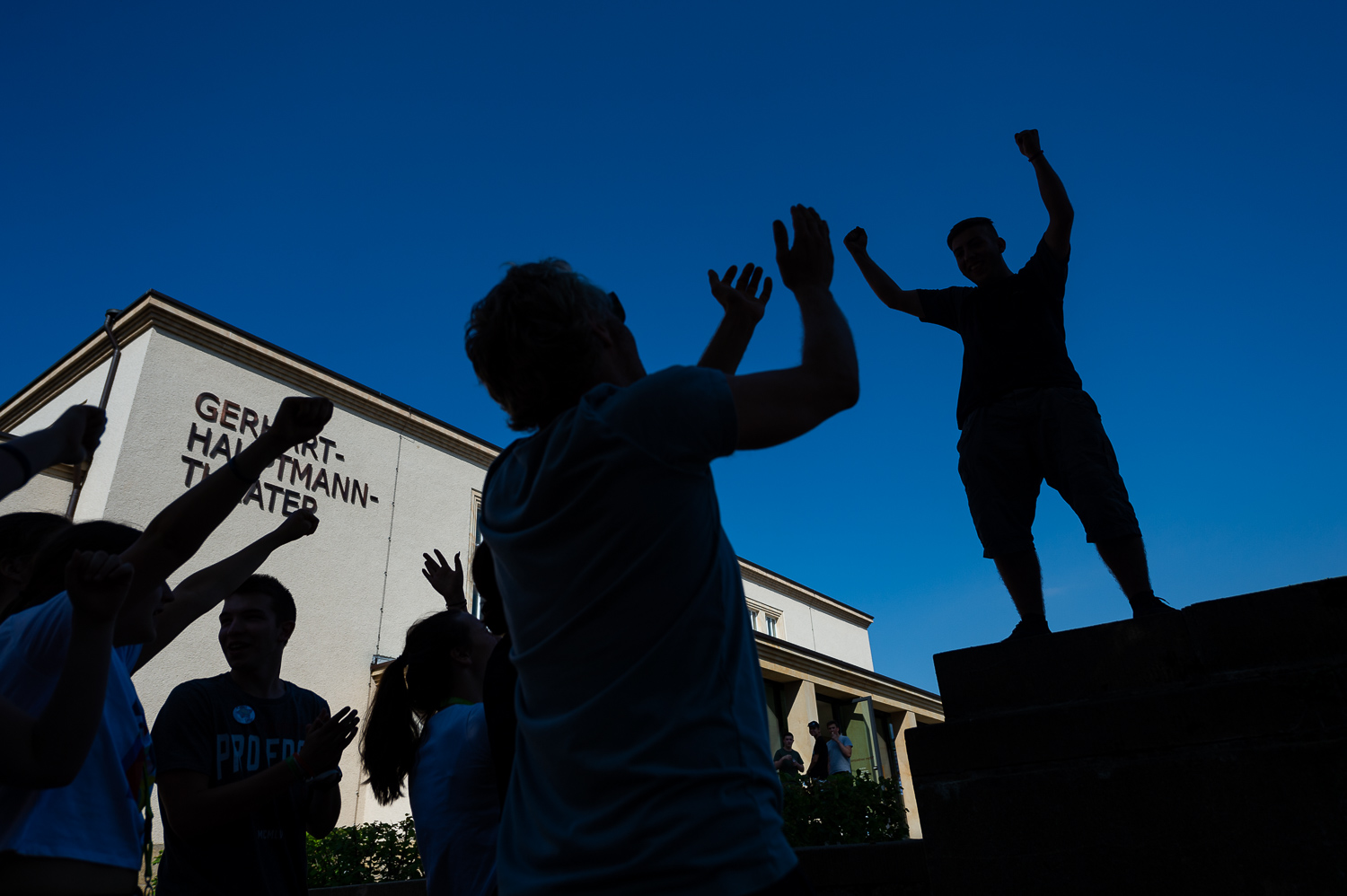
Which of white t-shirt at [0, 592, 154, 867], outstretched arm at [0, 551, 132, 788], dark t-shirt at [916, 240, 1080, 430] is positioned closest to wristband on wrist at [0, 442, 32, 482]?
white t-shirt at [0, 592, 154, 867]

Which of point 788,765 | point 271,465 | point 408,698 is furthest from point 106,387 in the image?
point 408,698

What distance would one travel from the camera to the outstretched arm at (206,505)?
1.95m

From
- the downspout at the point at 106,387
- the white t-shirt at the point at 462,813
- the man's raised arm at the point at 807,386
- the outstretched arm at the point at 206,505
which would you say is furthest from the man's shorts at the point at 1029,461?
the downspout at the point at 106,387

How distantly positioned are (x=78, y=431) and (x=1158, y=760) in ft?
11.5

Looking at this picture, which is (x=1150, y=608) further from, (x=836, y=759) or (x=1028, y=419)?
(x=836, y=759)

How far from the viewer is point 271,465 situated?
14.1 metres

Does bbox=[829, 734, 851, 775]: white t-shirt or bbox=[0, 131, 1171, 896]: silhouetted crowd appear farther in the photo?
bbox=[829, 734, 851, 775]: white t-shirt

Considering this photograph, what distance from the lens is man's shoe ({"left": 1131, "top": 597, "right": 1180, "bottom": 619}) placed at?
321cm

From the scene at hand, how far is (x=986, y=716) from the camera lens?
3.29m

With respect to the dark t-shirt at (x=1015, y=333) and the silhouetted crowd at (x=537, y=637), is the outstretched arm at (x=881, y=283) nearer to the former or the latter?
the dark t-shirt at (x=1015, y=333)

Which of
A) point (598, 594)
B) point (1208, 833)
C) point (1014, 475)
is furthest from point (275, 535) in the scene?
point (1208, 833)

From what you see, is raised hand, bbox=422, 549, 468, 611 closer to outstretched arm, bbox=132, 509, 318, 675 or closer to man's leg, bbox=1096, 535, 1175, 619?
outstretched arm, bbox=132, 509, 318, 675

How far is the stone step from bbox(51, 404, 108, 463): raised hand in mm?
3145

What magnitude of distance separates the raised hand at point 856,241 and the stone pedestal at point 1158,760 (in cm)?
220
